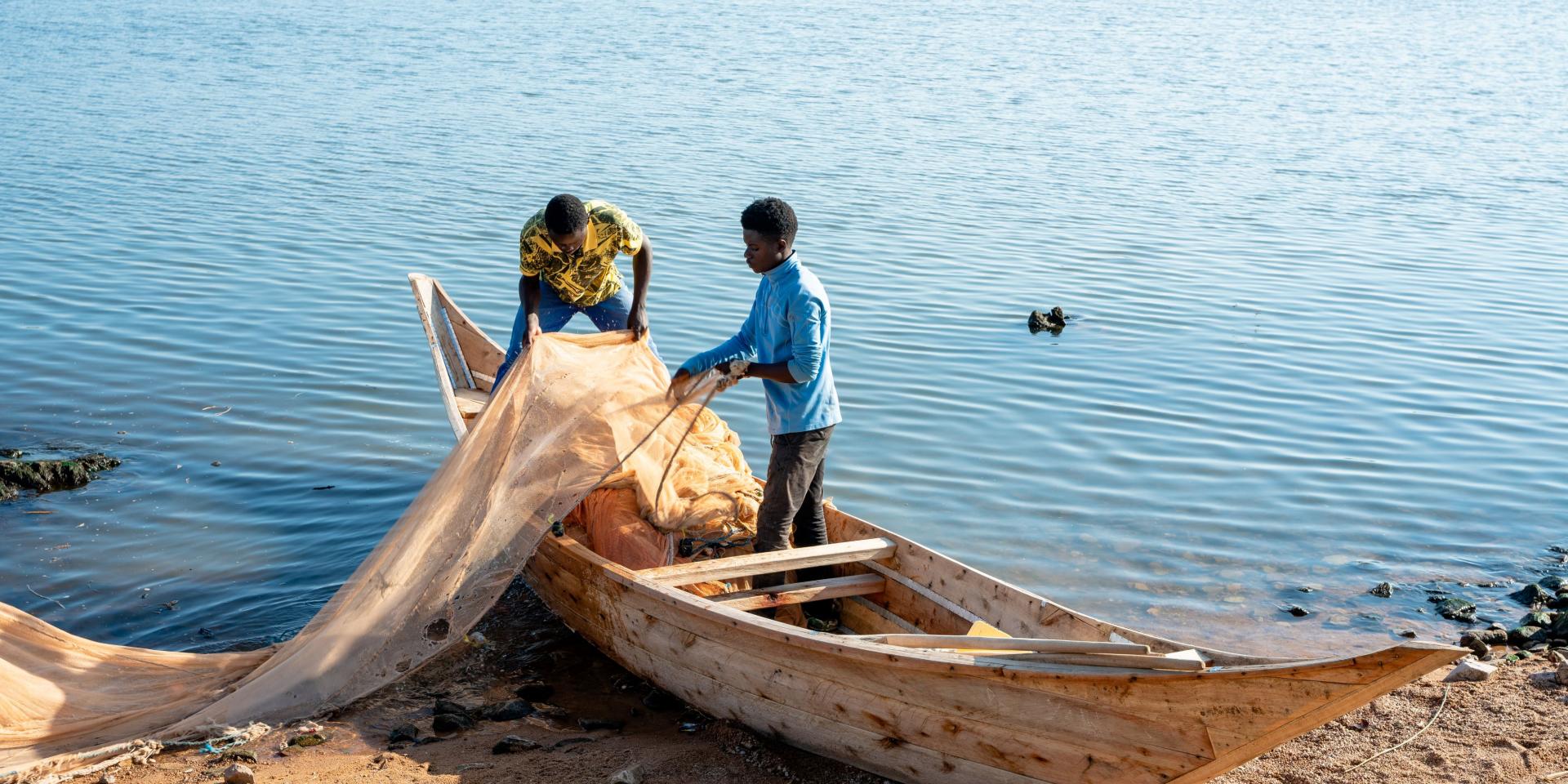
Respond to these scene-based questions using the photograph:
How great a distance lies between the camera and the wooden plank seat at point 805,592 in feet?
18.0

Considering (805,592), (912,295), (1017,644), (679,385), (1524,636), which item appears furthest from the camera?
(912,295)

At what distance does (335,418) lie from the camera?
9336mm

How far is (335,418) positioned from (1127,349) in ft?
20.7

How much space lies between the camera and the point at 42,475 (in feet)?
26.4

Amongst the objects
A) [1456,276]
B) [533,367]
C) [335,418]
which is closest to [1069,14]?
[1456,276]

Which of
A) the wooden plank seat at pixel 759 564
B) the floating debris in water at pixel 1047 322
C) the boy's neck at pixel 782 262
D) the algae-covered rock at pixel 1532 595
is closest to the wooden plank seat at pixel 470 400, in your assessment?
the wooden plank seat at pixel 759 564

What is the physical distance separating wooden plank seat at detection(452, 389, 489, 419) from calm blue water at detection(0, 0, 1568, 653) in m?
0.62

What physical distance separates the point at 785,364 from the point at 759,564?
916mm

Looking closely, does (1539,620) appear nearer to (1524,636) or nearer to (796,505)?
(1524,636)

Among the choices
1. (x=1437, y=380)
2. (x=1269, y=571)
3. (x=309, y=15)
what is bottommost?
(x=1269, y=571)

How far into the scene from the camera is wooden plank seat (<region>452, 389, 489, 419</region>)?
7766mm

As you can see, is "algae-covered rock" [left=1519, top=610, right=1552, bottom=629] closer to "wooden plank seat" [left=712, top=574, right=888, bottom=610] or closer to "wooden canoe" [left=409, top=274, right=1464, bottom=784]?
"wooden canoe" [left=409, top=274, right=1464, bottom=784]

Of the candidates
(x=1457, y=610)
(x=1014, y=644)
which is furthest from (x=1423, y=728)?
(x=1014, y=644)

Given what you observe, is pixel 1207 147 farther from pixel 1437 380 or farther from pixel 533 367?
pixel 533 367
